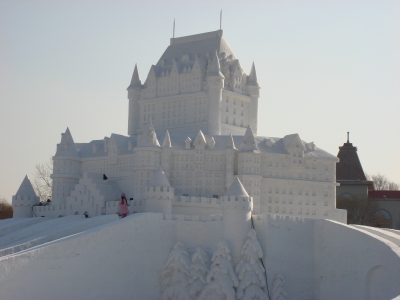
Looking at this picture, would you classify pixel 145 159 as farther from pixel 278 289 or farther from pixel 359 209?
pixel 359 209

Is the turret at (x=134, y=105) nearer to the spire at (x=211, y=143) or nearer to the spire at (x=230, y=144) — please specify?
the spire at (x=211, y=143)

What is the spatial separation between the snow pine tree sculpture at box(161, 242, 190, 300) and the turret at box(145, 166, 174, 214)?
3.95 metres

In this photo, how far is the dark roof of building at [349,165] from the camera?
87562 millimetres

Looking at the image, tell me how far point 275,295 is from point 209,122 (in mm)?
20985

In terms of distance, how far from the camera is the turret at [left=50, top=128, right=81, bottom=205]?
6756 cm

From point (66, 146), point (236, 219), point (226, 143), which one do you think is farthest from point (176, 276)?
point (66, 146)

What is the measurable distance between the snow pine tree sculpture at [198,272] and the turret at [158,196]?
4.91 m

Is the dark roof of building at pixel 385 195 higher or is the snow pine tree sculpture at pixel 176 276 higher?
the dark roof of building at pixel 385 195

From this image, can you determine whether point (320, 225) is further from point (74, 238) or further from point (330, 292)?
point (74, 238)

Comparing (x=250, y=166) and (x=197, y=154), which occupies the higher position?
(x=197, y=154)

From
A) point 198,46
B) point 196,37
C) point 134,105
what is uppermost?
point 196,37

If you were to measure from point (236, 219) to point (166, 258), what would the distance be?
5.50 m

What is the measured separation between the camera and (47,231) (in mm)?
56969

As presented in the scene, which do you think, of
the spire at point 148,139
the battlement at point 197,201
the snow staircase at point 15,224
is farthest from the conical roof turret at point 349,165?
the snow staircase at point 15,224
